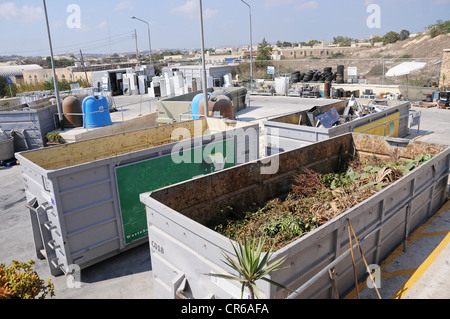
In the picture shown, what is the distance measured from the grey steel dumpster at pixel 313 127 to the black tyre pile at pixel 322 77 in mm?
16548

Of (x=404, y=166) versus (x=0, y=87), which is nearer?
(x=404, y=166)

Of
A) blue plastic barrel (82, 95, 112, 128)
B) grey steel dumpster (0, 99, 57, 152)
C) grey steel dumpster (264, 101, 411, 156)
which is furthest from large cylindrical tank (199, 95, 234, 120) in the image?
grey steel dumpster (0, 99, 57, 152)

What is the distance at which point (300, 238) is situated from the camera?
360 cm

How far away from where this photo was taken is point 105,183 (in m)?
6.32

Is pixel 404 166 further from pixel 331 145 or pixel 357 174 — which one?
pixel 331 145

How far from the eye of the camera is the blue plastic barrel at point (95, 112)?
17.8m

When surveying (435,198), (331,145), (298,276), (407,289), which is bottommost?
(407,289)

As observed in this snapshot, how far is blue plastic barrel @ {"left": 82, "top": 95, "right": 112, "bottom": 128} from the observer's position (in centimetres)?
1781

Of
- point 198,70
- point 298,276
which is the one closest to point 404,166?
point 298,276

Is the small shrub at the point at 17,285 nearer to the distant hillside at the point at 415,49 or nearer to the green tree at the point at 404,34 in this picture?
the distant hillside at the point at 415,49

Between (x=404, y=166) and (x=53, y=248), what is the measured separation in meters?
6.59

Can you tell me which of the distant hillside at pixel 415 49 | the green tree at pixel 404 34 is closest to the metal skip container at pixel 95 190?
the distant hillside at pixel 415 49

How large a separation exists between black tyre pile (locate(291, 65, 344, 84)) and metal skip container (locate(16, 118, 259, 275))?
2374 centimetres

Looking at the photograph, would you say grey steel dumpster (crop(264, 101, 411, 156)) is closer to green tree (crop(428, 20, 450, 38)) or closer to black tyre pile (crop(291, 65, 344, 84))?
black tyre pile (crop(291, 65, 344, 84))
